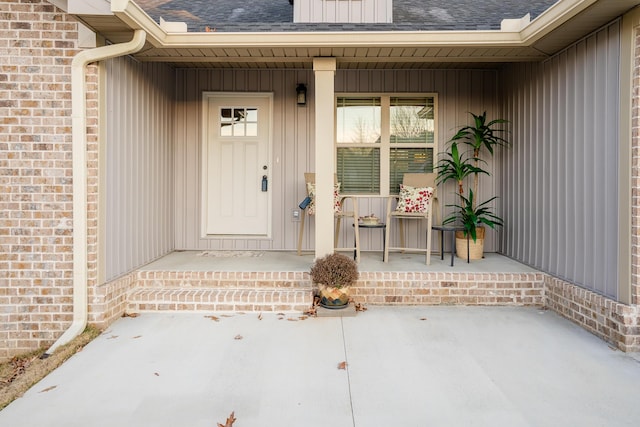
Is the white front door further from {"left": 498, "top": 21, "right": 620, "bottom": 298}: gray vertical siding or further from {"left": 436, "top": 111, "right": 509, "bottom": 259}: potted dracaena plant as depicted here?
{"left": 498, "top": 21, "right": 620, "bottom": 298}: gray vertical siding

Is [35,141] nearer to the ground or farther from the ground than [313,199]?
farther from the ground

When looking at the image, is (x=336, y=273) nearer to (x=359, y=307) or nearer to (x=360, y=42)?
(x=359, y=307)

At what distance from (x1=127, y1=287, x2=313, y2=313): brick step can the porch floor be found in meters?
0.34

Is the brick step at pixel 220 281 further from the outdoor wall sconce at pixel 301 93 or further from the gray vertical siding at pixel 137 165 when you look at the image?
the outdoor wall sconce at pixel 301 93

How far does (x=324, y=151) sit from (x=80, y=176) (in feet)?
6.54

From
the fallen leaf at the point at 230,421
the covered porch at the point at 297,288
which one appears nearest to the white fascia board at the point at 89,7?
the covered porch at the point at 297,288

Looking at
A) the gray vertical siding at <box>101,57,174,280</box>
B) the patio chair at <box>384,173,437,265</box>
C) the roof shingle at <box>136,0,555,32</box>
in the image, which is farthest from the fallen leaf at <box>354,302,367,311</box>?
the roof shingle at <box>136,0,555,32</box>

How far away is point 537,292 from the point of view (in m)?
3.79

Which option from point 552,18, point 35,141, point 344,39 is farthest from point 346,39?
point 35,141

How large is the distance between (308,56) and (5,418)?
340 cm

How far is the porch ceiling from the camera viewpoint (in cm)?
307

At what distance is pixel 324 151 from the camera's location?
3889 mm

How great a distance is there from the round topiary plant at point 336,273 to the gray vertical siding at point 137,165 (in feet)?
5.67

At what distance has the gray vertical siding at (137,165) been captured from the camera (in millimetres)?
3502
